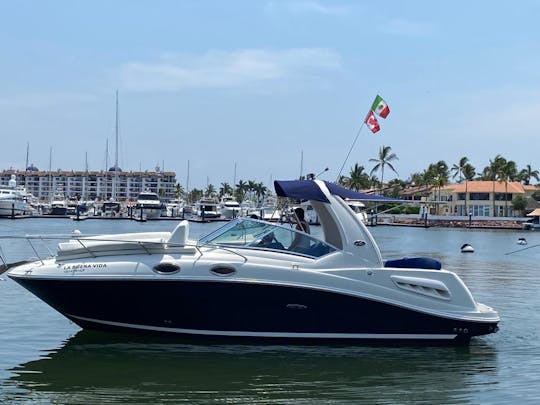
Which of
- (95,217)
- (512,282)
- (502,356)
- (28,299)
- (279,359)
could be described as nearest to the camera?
(279,359)

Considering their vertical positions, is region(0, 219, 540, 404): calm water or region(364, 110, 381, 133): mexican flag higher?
region(364, 110, 381, 133): mexican flag

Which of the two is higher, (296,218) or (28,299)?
(296,218)

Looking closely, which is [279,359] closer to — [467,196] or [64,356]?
[64,356]

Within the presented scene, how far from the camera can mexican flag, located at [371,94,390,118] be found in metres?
14.9

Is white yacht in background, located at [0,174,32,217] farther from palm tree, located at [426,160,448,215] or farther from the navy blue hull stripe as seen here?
the navy blue hull stripe

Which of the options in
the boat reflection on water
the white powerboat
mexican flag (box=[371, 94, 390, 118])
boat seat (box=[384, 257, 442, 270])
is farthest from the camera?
mexican flag (box=[371, 94, 390, 118])

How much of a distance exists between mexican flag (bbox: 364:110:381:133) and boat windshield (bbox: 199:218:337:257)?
10.2 feet

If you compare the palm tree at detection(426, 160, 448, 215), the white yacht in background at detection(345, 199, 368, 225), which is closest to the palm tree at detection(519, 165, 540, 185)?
the palm tree at detection(426, 160, 448, 215)

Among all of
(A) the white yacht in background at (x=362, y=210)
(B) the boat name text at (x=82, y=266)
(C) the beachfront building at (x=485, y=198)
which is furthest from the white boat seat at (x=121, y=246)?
(C) the beachfront building at (x=485, y=198)

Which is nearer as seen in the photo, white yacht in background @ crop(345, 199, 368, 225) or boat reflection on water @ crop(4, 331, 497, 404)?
boat reflection on water @ crop(4, 331, 497, 404)

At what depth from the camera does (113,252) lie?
12547 millimetres

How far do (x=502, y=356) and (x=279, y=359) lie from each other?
3696 mm

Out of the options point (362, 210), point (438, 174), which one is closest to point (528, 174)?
point (438, 174)

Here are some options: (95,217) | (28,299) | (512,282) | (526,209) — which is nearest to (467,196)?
(526,209)
